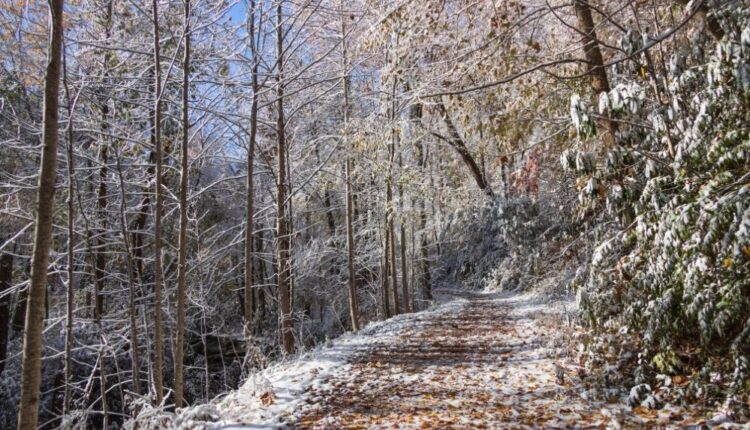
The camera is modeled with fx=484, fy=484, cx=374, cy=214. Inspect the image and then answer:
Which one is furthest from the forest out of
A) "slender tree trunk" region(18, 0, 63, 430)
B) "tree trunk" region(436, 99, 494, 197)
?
"tree trunk" region(436, 99, 494, 197)

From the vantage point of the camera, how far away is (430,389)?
516 cm

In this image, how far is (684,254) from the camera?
12.7 feet

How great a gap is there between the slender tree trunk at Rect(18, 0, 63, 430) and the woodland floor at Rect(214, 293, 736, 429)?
62.5 inches

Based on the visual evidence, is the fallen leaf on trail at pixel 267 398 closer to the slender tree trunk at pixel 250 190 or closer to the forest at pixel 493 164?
the forest at pixel 493 164

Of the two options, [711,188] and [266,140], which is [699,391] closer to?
[711,188]

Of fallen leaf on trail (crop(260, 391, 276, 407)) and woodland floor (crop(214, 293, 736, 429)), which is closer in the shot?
woodland floor (crop(214, 293, 736, 429))

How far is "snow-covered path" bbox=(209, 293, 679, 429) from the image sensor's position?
4.15 metres

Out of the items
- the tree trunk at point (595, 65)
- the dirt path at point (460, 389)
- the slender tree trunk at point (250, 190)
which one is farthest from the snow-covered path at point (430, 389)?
the tree trunk at point (595, 65)

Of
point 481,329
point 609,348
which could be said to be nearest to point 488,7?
point 609,348

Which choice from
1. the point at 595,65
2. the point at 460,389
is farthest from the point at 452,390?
the point at 595,65

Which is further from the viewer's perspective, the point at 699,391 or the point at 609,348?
the point at 609,348

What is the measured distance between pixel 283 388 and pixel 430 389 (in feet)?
5.21

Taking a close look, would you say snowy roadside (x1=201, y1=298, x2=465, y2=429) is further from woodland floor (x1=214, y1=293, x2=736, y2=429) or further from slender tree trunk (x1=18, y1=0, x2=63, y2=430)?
slender tree trunk (x1=18, y1=0, x2=63, y2=430)

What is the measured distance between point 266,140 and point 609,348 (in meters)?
11.8
